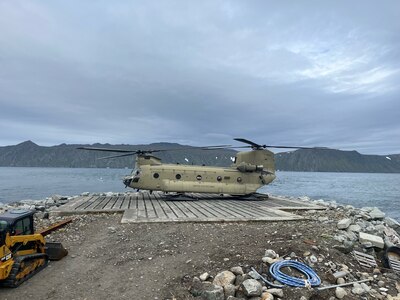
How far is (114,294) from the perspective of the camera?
5.80 m

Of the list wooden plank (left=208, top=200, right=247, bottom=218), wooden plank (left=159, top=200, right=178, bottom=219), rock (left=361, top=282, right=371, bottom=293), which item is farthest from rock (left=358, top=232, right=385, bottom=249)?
wooden plank (left=159, top=200, right=178, bottom=219)

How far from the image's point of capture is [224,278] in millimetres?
6281

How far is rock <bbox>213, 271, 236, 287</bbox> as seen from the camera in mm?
6189

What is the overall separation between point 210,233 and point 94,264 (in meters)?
3.44

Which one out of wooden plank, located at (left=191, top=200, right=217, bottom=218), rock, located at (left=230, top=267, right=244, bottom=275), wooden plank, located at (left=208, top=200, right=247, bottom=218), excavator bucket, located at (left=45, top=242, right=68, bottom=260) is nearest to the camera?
rock, located at (left=230, top=267, right=244, bottom=275)

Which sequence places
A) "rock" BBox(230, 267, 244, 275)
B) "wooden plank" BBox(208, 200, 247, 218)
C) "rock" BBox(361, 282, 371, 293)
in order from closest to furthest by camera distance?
"rock" BBox(230, 267, 244, 275) → "rock" BBox(361, 282, 371, 293) → "wooden plank" BBox(208, 200, 247, 218)

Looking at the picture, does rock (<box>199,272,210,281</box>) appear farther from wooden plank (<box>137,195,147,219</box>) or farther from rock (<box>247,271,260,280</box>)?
wooden plank (<box>137,195,147,219</box>)

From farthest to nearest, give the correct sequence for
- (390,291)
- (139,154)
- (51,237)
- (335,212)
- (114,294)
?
(139,154) → (335,212) → (51,237) → (390,291) → (114,294)

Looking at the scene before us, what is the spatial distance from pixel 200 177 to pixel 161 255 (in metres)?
8.10

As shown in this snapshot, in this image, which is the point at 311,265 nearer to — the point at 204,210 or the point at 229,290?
the point at 229,290

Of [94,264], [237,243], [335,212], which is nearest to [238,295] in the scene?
[237,243]

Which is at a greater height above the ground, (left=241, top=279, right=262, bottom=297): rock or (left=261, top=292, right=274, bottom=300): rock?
(left=241, top=279, right=262, bottom=297): rock

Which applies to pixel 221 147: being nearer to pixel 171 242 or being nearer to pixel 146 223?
pixel 146 223

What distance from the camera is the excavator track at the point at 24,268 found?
5797 mm
